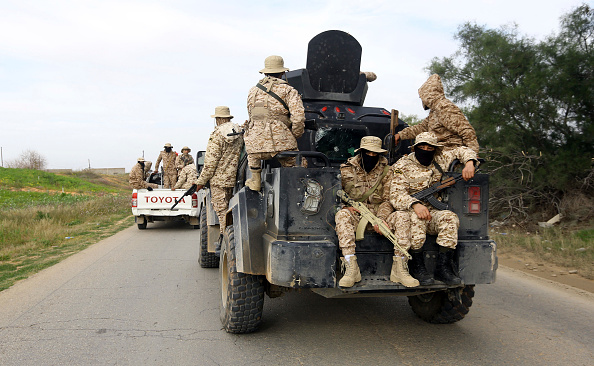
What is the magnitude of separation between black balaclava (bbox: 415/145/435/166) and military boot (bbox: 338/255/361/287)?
1.20 meters

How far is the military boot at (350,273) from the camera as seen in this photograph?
3.77 meters

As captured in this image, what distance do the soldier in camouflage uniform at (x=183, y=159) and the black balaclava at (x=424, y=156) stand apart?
1204 cm

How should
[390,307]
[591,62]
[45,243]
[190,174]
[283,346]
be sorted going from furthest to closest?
[190,174]
[45,243]
[591,62]
[390,307]
[283,346]

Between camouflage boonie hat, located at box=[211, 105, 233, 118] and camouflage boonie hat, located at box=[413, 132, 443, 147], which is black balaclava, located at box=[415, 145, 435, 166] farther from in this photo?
camouflage boonie hat, located at box=[211, 105, 233, 118]

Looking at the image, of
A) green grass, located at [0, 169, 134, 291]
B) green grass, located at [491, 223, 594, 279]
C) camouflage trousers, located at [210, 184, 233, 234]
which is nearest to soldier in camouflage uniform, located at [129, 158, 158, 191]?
green grass, located at [0, 169, 134, 291]

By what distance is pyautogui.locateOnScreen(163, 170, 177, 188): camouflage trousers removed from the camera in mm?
15812

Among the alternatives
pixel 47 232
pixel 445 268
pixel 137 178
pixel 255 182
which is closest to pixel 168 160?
pixel 137 178

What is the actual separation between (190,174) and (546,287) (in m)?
10.3

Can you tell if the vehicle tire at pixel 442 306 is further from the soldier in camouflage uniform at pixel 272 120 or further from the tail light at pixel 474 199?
the soldier in camouflage uniform at pixel 272 120

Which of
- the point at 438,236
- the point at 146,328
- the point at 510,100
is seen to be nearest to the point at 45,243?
the point at 146,328

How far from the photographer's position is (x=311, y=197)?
3.98 metres

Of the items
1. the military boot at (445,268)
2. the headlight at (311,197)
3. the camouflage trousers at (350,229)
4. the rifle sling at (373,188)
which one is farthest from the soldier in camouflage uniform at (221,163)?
the military boot at (445,268)

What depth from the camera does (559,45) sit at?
37.3 feet

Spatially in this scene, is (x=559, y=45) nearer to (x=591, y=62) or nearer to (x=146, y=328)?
(x=591, y=62)
